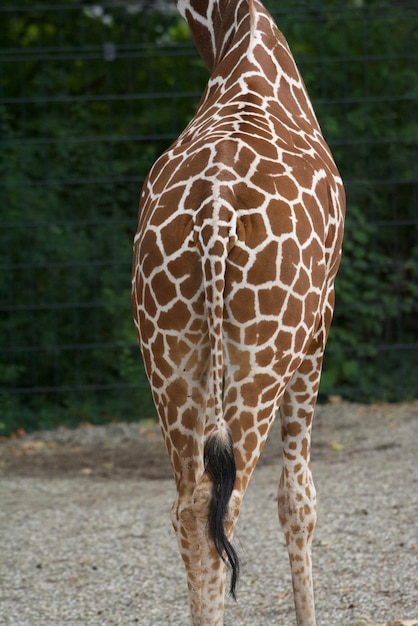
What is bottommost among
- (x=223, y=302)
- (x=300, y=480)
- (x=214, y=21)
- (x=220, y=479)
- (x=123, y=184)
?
(x=300, y=480)

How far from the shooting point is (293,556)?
3264 mm

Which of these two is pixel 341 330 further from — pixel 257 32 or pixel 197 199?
pixel 197 199

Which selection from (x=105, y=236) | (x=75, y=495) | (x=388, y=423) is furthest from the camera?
(x=105, y=236)

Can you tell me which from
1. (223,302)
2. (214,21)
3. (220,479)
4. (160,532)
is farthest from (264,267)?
(160,532)

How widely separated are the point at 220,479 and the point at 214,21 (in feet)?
6.18

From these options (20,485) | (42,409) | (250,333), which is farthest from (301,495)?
(42,409)

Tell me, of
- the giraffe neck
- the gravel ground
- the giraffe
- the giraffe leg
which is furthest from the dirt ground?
the giraffe

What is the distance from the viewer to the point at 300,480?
323 cm

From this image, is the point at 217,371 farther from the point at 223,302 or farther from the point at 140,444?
the point at 140,444

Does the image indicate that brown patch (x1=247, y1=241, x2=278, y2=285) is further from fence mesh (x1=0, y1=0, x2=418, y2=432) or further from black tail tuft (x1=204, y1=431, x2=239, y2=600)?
fence mesh (x1=0, y1=0, x2=418, y2=432)

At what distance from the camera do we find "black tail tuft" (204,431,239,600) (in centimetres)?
266

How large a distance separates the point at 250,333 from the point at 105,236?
512 cm

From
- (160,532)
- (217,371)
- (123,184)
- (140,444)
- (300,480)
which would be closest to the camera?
(217,371)

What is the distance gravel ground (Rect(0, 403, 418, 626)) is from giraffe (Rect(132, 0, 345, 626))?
1.26 m
